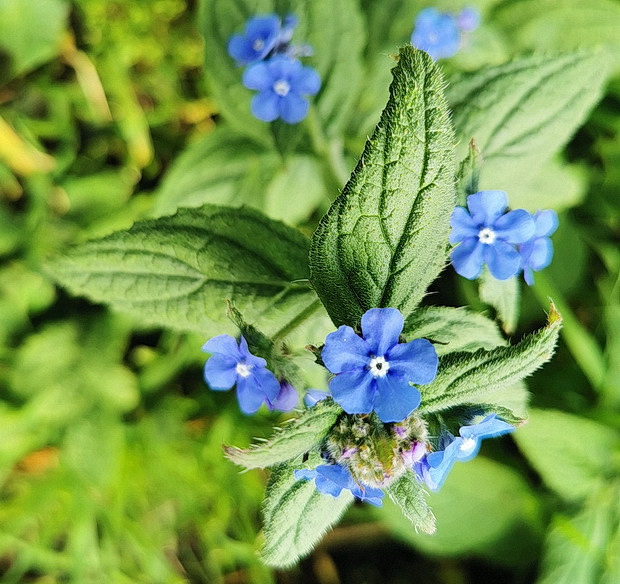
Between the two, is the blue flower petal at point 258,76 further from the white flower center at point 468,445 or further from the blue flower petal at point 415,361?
the white flower center at point 468,445

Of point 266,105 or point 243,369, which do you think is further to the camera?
point 266,105

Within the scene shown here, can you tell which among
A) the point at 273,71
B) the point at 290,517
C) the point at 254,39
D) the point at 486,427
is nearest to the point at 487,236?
the point at 486,427

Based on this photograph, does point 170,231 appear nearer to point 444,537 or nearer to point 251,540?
point 251,540

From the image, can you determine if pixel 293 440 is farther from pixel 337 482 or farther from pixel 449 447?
pixel 449 447

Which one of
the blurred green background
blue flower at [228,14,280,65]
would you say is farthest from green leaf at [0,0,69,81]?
blue flower at [228,14,280,65]

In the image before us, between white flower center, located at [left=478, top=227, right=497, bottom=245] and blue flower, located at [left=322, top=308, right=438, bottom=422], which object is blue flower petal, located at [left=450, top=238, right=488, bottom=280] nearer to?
white flower center, located at [left=478, top=227, right=497, bottom=245]

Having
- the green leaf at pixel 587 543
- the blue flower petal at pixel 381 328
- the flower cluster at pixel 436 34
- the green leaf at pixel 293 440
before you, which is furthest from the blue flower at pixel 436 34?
the green leaf at pixel 587 543
